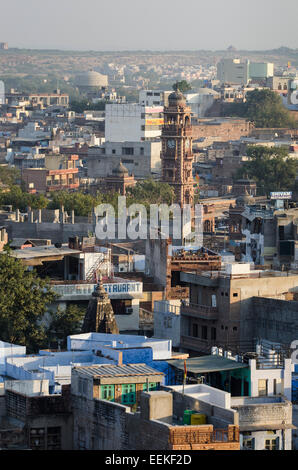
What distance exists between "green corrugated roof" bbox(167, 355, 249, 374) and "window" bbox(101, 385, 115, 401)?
8.48ft

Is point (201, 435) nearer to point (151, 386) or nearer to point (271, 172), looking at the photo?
point (151, 386)

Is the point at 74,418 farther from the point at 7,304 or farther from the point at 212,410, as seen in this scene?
the point at 7,304

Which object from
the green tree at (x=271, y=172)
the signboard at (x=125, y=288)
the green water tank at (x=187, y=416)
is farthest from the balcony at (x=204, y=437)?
the green tree at (x=271, y=172)

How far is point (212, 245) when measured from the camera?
48.4 m

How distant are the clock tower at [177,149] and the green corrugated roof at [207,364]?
152 feet

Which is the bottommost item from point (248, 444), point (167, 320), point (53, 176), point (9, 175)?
point (53, 176)

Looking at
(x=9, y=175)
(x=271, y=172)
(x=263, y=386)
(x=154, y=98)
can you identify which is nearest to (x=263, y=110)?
(x=154, y=98)

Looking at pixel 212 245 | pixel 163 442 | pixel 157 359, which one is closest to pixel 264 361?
pixel 157 359

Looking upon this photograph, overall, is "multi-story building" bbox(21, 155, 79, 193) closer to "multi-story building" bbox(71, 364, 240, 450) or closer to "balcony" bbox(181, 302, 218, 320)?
"balcony" bbox(181, 302, 218, 320)

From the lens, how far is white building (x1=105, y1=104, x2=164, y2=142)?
4070 inches

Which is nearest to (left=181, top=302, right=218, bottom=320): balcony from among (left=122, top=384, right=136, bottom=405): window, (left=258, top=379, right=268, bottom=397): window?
(left=258, top=379, right=268, bottom=397): window

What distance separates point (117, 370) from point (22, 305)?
9395 mm

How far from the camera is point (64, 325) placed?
32500 millimetres

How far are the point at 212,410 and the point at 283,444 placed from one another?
1.43m
